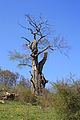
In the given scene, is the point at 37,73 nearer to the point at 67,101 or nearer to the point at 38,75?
the point at 38,75

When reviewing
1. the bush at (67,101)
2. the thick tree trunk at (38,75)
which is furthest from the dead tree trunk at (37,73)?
the bush at (67,101)

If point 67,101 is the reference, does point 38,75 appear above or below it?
above

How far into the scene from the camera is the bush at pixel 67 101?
1151 cm

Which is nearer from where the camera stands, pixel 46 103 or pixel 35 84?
pixel 46 103

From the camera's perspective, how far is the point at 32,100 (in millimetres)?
22578

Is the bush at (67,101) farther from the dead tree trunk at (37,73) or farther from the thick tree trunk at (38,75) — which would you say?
the dead tree trunk at (37,73)

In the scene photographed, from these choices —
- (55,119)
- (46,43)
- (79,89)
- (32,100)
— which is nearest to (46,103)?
(55,119)

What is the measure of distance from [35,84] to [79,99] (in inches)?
774

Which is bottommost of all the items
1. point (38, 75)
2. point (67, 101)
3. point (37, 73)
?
point (67, 101)

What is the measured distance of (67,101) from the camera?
11555 millimetres

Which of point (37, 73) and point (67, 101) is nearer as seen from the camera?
point (67, 101)

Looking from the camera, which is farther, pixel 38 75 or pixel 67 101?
pixel 38 75

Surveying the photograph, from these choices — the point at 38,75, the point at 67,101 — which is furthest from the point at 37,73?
the point at 67,101

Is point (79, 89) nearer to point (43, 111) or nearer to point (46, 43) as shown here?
point (43, 111)
